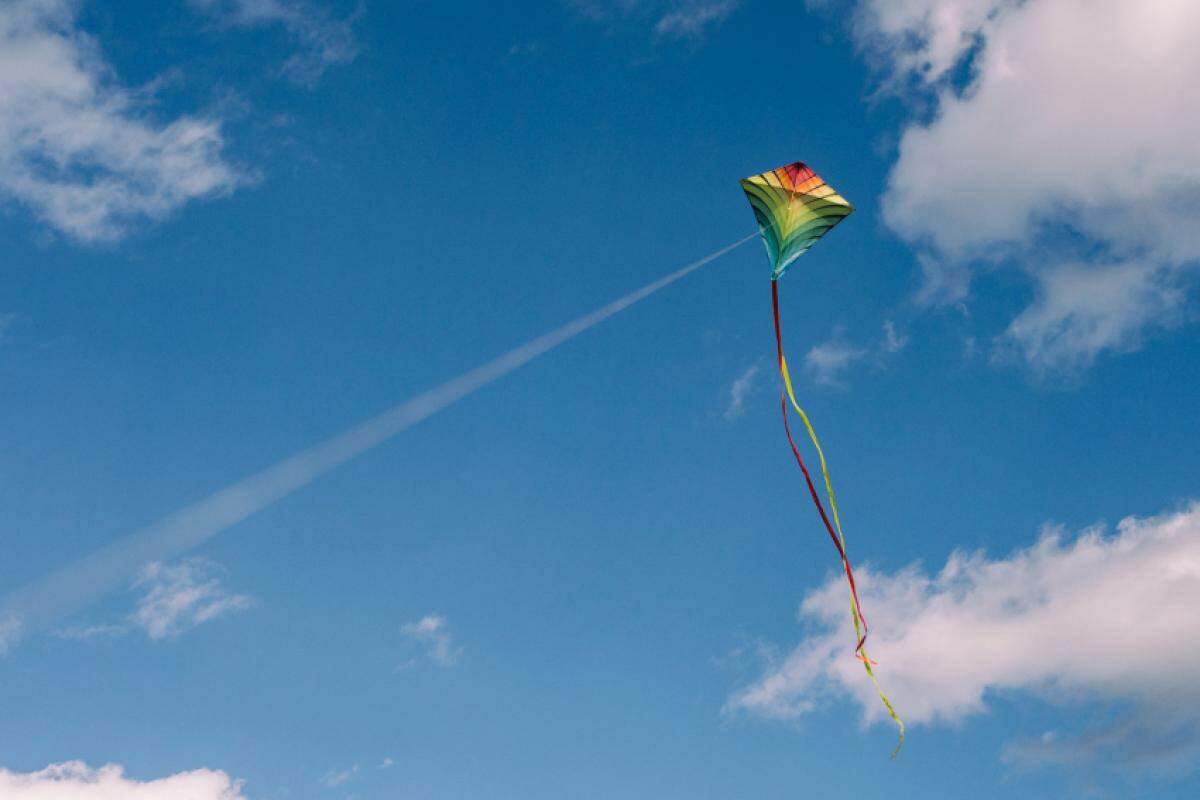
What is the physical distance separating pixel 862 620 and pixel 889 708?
10.8 ft

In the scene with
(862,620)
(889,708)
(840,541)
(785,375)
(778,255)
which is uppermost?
(778,255)

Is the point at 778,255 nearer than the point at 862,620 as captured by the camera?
No

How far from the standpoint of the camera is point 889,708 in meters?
35.1

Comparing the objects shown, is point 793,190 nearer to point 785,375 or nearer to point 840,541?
point 785,375

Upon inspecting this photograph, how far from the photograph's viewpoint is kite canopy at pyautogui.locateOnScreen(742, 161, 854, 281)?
38.8 m

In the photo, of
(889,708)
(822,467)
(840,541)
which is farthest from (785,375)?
(889,708)

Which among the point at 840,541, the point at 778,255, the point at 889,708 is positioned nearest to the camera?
the point at 889,708

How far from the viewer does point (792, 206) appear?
39.0 m

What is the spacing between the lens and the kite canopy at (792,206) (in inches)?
1527

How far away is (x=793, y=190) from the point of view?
127 feet

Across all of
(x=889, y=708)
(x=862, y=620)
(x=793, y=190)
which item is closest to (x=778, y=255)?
(x=793, y=190)

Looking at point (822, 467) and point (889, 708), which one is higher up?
point (822, 467)

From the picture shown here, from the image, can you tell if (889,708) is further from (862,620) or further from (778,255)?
(778,255)

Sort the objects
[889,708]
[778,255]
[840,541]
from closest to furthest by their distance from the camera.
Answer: [889,708] < [840,541] < [778,255]
